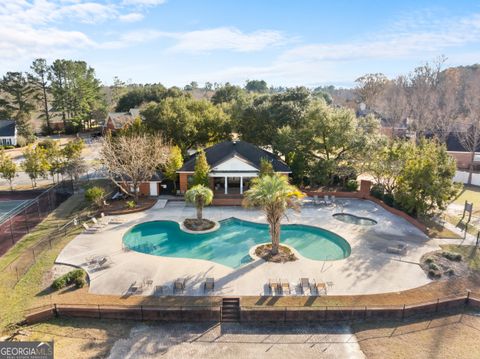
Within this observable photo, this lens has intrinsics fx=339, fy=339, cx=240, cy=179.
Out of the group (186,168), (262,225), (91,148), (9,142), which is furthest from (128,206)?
(9,142)

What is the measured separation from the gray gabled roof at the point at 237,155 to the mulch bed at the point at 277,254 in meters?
13.1

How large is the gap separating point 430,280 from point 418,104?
5661cm

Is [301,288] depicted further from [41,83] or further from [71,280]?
[41,83]

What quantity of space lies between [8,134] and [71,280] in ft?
180

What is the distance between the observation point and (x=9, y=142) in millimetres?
61750

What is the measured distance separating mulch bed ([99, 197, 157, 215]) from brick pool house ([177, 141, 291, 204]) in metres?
4.01

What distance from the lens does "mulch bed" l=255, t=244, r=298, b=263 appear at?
879 inches

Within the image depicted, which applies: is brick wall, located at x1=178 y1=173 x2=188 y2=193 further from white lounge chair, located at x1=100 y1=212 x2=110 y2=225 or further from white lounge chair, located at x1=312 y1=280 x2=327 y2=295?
white lounge chair, located at x1=312 y1=280 x2=327 y2=295

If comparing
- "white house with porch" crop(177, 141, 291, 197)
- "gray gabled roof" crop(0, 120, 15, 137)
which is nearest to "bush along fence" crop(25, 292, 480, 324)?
"white house with porch" crop(177, 141, 291, 197)

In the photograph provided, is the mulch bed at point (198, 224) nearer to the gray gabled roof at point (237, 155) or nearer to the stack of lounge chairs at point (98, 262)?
the stack of lounge chairs at point (98, 262)

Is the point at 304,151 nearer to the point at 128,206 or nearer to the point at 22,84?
the point at 128,206

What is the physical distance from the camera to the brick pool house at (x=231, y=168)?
34906mm

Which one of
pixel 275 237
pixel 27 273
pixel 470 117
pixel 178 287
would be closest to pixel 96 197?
pixel 27 273

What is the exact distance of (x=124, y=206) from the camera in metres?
31.9
